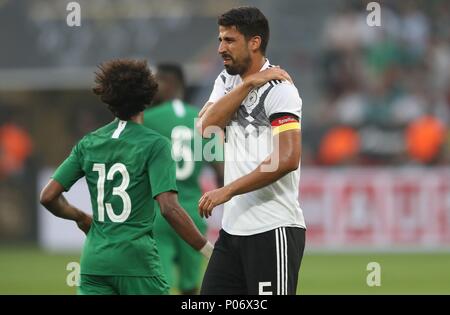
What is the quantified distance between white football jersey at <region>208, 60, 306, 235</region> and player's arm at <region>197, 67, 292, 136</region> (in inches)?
2.0

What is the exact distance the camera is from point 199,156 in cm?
963

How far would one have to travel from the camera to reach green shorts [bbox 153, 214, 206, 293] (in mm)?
9352

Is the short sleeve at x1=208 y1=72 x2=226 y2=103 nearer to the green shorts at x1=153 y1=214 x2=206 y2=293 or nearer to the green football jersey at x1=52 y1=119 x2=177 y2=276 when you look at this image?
the green football jersey at x1=52 y1=119 x2=177 y2=276

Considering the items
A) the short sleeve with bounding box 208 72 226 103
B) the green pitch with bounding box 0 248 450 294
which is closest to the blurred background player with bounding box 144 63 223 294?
the green pitch with bounding box 0 248 450 294

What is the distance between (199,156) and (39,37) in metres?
11.7

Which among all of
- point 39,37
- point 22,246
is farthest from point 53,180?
point 39,37

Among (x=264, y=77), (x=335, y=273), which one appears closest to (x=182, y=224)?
(x=264, y=77)

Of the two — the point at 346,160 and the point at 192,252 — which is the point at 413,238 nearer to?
the point at 346,160

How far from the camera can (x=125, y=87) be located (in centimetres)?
639

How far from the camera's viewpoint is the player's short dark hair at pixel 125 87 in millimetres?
6398

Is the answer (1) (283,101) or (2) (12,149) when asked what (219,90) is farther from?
(2) (12,149)

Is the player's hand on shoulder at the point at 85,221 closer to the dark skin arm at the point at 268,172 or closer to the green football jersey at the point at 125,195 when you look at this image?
the green football jersey at the point at 125,195

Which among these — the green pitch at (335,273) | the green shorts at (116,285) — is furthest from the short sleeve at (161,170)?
the green pitch at (335,273)

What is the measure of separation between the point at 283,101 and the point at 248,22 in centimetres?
55
